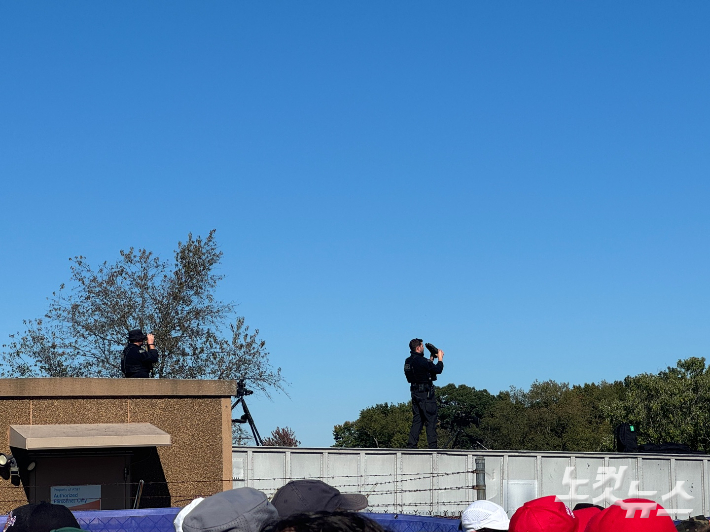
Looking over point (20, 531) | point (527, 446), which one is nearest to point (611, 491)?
point (20, 531)

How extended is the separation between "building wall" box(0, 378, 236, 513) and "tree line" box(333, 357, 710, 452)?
4209 cm

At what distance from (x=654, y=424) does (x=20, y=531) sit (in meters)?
62.0

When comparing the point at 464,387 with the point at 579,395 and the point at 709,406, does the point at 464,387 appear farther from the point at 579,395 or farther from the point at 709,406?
the point at 709,406

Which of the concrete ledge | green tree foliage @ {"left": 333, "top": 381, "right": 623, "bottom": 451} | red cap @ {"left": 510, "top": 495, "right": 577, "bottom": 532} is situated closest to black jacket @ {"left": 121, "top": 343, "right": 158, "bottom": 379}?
the concrete ledge

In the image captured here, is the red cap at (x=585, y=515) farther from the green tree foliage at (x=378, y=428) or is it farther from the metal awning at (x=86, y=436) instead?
the green tree foliage at (x=378, y=428)

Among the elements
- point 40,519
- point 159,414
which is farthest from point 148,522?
point 40,519

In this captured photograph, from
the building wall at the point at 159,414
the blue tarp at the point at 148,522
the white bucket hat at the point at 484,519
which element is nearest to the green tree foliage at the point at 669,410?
the building wall at the point at 159,414

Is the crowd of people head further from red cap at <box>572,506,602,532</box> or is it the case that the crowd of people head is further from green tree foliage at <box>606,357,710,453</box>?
green tree foliage at <box>606,357,710,453</box>

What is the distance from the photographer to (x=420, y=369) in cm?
1700

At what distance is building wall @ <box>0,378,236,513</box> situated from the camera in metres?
13.3

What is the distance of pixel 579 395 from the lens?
10112cm

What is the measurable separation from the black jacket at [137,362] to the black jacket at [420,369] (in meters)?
4.59

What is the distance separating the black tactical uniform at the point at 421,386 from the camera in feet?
55.6

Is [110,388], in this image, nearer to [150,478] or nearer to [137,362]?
[137,362]
